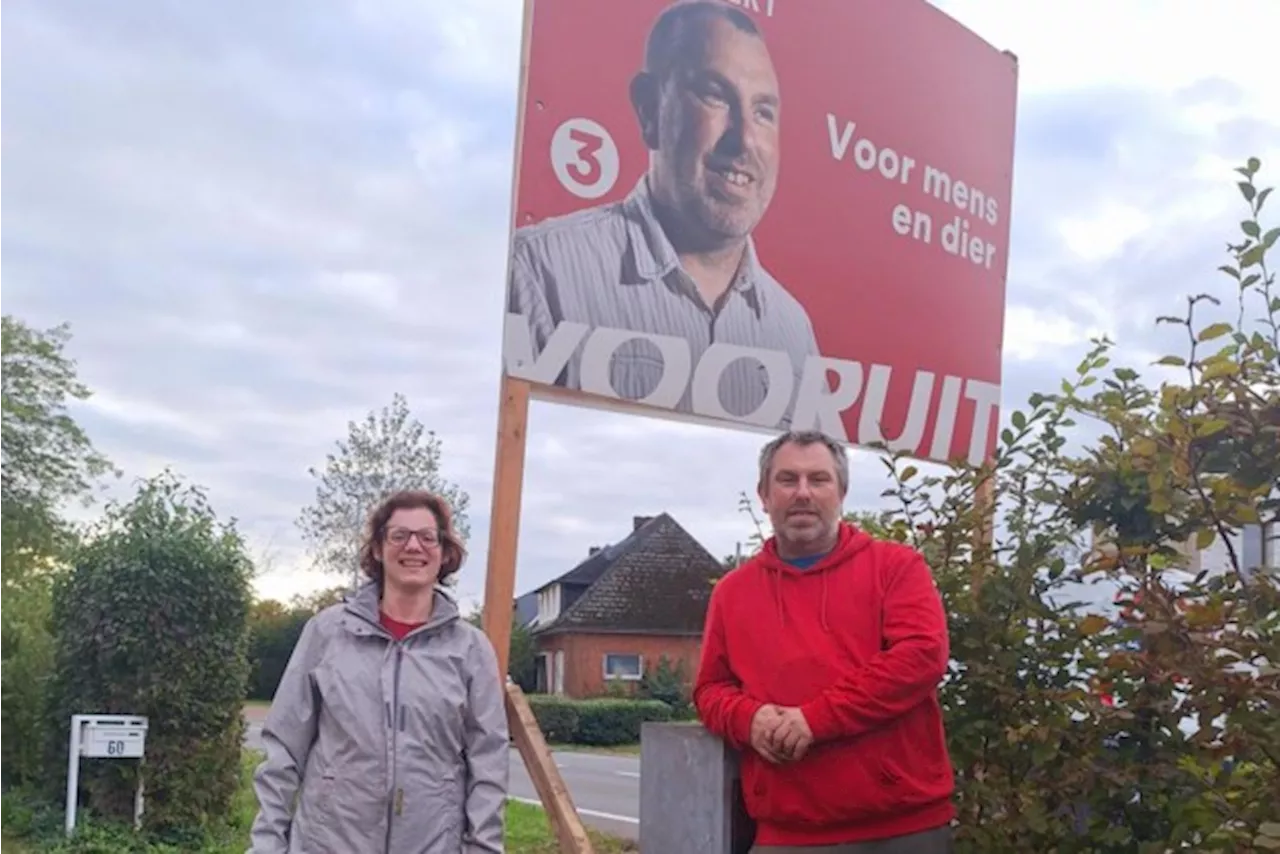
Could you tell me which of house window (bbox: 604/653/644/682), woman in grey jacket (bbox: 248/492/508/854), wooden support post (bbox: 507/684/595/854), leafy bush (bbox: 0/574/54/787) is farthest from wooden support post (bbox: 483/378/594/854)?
house window (bbox: 604/653/644/682)

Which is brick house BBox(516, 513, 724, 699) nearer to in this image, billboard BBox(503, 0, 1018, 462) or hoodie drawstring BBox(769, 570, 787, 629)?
billboard BBox(503, 0, 1018, 462)

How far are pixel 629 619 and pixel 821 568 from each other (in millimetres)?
45039

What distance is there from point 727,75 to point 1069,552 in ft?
6.41

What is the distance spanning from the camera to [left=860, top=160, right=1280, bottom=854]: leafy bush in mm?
2523

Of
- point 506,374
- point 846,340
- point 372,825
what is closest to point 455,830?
point 372,825

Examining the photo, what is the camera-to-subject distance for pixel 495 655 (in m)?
3.60

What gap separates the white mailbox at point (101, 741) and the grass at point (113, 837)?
20 cm

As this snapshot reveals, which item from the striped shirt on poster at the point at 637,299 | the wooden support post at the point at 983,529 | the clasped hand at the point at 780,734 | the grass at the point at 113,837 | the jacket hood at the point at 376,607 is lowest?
the grass at the point at 113,837

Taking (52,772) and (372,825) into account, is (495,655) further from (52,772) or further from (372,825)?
(52,772)

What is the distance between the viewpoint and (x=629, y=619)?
47.7m

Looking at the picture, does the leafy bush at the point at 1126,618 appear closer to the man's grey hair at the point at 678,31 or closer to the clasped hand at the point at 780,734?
the clasped hand at the point at 780,734

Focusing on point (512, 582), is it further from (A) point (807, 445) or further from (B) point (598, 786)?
(B) point (598, 786)

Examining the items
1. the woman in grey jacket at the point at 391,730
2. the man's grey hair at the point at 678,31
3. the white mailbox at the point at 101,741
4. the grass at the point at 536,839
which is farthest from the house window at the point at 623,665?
the woman in grey jacket at the point at 391,730

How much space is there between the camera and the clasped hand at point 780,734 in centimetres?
282
